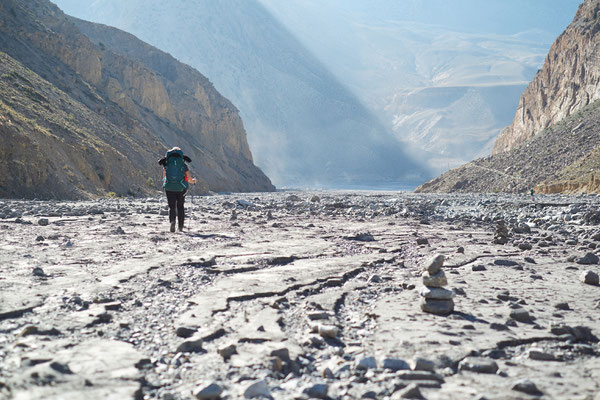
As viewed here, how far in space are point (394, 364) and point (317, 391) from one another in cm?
61

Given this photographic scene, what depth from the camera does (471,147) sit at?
165m

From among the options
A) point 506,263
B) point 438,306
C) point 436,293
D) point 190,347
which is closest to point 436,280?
point 436,293

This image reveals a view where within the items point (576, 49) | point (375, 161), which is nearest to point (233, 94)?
point (375, 161)

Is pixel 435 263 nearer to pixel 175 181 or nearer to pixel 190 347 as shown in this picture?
pixel 190 347

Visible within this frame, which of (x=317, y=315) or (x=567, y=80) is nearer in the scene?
(x=317, y=315)

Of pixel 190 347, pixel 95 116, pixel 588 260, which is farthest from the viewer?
pixel 95 116

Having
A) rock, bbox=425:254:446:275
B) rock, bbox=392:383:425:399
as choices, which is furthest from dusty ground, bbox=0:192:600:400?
rock, bbox=425:254:446:275

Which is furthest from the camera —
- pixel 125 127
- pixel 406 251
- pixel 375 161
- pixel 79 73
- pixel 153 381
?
pixel 375 161

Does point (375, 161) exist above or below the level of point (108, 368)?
above

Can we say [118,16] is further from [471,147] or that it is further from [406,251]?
[406,251]

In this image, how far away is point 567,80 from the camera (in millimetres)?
51250

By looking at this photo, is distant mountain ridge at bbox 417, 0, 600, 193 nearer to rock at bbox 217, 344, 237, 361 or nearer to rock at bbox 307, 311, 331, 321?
rock at bbox 307, 311, 331, 321

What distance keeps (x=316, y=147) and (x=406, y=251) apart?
144256 millimetres

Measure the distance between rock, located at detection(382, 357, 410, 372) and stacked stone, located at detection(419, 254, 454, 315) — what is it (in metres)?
1.34
